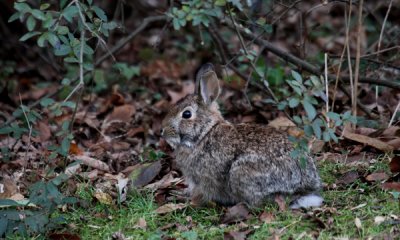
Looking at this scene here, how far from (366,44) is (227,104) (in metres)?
3.79

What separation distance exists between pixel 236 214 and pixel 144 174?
1.40 metres

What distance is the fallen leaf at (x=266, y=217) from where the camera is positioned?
17.5 ft

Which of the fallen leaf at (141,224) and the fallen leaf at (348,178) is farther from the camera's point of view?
the fallen leaf at (348,178)

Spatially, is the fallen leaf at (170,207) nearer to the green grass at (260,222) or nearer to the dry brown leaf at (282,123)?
the green grass at (260,222)

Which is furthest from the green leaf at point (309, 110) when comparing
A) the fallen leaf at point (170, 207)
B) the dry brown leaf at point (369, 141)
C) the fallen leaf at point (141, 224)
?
the dry brown leaf at point (369, 141)

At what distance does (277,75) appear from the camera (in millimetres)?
9086

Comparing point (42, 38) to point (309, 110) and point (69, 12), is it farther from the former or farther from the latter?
point (309, 110)

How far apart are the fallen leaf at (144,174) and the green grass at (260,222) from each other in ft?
1.11

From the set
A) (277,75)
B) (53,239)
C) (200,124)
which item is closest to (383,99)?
(277,75)

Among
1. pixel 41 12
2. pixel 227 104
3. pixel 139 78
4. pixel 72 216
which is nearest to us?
pixel 41 12

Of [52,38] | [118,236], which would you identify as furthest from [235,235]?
[52,38]

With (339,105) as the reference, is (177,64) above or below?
below

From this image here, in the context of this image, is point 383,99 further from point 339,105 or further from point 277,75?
point 277,75

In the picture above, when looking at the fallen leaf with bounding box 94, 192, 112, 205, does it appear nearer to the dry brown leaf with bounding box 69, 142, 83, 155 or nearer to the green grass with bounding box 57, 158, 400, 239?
the green grass with bounding box 57, 158, 400, 239
